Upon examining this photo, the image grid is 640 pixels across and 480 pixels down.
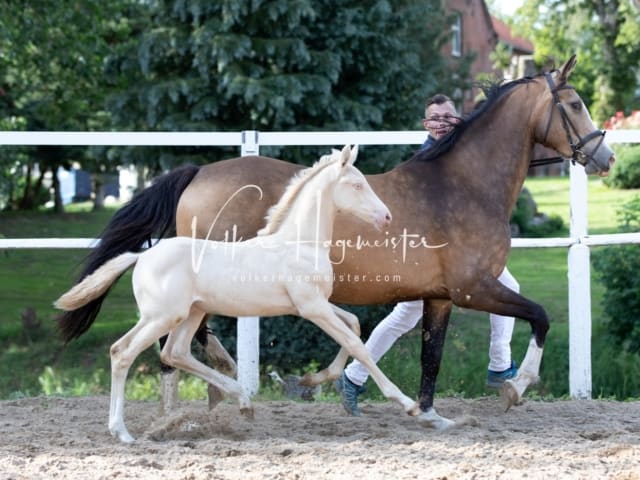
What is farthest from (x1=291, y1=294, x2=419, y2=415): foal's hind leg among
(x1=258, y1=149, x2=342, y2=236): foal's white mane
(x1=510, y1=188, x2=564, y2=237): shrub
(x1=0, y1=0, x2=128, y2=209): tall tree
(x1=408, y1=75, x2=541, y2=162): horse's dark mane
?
(x1=510, y1=188, x2=564, y2=237): shrub

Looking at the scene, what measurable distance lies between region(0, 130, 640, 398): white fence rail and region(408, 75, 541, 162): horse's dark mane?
2.53ft

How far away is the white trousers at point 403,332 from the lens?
559 centimetres

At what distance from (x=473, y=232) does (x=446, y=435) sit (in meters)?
1.10

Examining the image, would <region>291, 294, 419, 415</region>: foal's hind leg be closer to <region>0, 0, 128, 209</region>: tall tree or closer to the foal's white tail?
the foal's white tail

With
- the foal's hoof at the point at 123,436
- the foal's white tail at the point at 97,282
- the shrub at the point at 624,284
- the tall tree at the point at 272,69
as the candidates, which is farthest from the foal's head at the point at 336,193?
the tall tree at the point at 272,69

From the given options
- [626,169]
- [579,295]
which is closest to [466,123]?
[579,295]

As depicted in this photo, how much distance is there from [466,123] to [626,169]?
16.9 meters

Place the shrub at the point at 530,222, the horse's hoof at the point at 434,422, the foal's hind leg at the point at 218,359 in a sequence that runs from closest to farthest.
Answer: the horse's hoof at the point at 434,422 < the foal's hind leg at the point at 218,359 < the shrub at the point at 530,222

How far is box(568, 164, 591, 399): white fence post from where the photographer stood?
6359 mm

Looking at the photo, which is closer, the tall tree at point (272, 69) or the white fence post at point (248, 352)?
the white fence post at point (248, 352)

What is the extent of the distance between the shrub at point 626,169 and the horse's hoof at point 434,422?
1702 cm

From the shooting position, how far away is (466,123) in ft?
17.8

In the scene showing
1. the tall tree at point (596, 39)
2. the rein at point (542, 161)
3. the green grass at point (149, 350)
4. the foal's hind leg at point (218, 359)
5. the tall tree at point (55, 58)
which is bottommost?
the green grass at point (149, 350)

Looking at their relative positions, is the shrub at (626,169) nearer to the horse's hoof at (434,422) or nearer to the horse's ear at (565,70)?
the horse's ear at (565,70)
